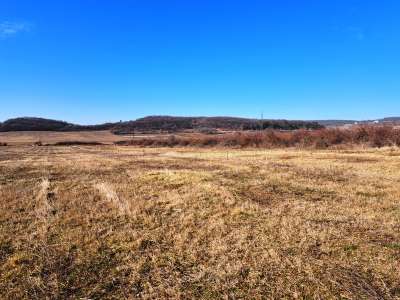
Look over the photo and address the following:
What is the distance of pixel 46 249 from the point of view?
7734 mm

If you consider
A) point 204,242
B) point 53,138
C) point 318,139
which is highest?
point 318,139

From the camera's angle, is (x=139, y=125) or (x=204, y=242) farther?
(x=139, y=125)

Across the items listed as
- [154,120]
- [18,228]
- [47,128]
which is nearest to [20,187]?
[18,228]

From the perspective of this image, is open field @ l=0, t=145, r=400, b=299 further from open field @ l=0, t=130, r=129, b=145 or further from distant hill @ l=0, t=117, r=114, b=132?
distant hill @ l=0, t=117, r=114, b=132

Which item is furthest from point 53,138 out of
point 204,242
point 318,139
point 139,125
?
point 204,242

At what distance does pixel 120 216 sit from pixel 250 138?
4419 centimetres

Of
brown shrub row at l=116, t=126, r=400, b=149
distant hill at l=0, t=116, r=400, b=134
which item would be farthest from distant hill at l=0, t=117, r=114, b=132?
brown shrub row at l=116, t=126, r=400, b=149

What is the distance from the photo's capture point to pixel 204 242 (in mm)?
7984

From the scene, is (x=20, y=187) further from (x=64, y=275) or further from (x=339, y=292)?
(x=339, y=292)

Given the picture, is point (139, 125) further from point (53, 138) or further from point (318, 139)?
point (318, 139)

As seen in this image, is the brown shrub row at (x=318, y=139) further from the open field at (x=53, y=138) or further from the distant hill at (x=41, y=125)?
the distant hill at (x=41, y=125)

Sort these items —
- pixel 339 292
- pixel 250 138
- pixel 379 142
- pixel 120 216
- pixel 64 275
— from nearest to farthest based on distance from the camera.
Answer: pixel 339 292
pixel 64 275
pixel 120 216
pixel 379 142
pixel 250 138

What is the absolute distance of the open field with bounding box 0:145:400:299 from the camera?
591 centimetres

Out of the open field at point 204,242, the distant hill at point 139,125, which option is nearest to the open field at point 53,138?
the distant hill at point 139,125
